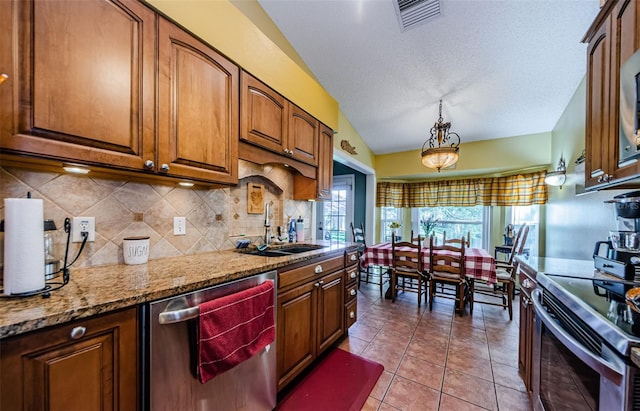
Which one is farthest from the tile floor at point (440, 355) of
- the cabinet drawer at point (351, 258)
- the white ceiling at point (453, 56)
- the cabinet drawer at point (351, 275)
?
the white ceiling at point (453, 56)

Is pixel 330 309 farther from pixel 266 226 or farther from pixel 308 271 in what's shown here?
pixel 266 226

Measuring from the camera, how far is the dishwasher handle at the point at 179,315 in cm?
85

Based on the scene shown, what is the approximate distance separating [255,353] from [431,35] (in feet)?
9.26

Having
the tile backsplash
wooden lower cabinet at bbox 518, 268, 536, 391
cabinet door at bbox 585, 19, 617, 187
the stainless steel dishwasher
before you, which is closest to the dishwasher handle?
the stainless steel dishwasher

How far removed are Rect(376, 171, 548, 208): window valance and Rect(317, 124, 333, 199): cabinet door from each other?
2.53 metres

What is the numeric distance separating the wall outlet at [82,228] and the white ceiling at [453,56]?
2.20 m

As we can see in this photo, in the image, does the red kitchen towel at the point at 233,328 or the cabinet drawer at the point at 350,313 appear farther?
the cabinet drawer at the point at 350,313

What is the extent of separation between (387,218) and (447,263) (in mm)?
2117

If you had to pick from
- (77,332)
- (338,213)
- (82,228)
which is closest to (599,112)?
(77,332)

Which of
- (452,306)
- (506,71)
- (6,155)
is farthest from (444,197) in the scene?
(6,155)

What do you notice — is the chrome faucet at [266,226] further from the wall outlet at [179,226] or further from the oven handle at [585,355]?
the oven handle at [585,355]

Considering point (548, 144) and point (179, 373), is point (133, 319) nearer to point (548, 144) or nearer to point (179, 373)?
point (179, 373)

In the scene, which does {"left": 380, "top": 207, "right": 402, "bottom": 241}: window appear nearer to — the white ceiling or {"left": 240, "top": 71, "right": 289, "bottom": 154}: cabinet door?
the white ceiling

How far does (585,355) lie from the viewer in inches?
31.2
